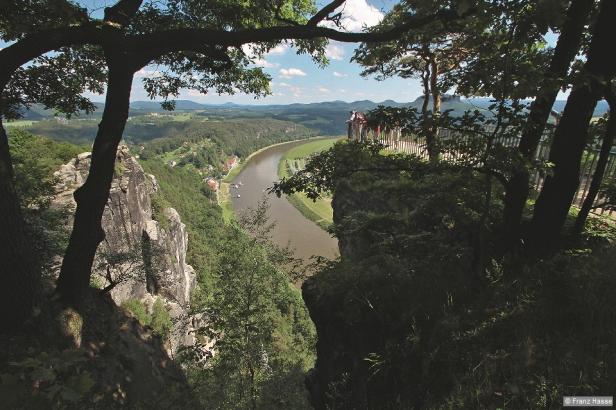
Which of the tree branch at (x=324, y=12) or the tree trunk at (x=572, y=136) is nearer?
the tree trunk at (x=572, y=136)

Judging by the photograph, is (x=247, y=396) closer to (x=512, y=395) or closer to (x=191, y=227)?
(x=512, y=395)

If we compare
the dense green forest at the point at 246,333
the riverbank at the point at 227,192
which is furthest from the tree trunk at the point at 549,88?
the riverbank at the point at 227,192

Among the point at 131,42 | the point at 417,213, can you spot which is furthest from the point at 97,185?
the point at 417,213

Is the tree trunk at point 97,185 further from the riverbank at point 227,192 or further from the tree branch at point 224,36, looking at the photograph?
the riverbank at point 227,192

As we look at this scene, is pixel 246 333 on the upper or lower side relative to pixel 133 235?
upper

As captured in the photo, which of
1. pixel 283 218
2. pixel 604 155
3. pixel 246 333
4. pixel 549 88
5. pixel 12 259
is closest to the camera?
pixel 549 88

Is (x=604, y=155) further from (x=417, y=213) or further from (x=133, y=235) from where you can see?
(x=133, y=235)
